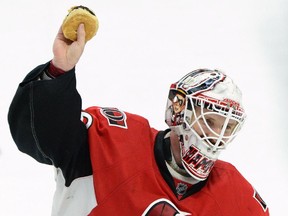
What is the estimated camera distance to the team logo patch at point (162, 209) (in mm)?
1084

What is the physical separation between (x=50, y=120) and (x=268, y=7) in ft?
7.23

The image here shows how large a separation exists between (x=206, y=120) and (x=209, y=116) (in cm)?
1

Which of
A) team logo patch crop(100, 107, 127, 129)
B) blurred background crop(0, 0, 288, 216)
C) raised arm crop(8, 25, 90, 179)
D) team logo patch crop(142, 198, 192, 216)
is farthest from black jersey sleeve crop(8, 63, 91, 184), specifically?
blurred background crop(0, 0, 288, 216)

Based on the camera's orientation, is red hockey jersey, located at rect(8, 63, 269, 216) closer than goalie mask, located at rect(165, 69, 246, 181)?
Yes

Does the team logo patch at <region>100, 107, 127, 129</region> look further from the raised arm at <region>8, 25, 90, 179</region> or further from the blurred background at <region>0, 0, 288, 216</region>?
the blurred background at <region>0, 0, 288, 216</region>

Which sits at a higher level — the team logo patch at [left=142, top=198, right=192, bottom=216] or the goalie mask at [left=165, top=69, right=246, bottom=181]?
the goalie mask at [left=165, top=69, right=246, bottom=181]

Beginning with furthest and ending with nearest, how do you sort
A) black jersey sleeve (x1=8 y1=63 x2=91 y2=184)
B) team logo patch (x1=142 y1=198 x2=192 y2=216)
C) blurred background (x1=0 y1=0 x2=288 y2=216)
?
blurred background (x1=0 y1=0 x2=288 y2=216) → team logo patch (x1=142 y1=198 x2=192 y2=216) → black jersey sleeve (x1=8 y1=63 x2=91 y2=184)

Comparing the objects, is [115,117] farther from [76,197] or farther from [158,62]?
[158,62]

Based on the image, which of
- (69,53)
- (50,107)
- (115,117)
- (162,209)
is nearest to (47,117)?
(50,107)

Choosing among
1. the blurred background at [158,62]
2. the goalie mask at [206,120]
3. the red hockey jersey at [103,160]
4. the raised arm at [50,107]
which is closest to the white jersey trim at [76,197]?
the red hockey jersey at [103,160]

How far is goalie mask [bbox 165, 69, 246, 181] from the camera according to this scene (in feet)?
3.72

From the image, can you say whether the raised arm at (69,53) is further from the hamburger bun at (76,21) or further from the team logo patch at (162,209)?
the team logo patch at (162,209)

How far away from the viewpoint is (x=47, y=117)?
0.96 m

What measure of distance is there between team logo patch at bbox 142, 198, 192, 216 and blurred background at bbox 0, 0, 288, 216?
2.85 feet
